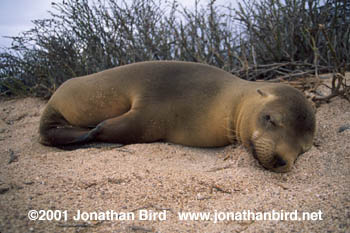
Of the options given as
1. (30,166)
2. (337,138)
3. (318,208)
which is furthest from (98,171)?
(337,138)

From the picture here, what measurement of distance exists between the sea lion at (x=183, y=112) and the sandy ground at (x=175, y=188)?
142 millimetres

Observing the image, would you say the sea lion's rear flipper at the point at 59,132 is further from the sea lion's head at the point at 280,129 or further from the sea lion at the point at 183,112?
the sea lion's head at the point at 280,129

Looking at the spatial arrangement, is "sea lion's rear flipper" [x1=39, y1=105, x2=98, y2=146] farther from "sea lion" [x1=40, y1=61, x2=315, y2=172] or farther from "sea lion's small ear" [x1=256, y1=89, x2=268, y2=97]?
"sea lion's small ear" [x1=256, y1=89, x2=268, y2=97]

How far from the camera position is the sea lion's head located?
2086mm

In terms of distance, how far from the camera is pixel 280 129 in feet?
7.19

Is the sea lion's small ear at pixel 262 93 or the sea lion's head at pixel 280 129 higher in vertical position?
the sea lion's small ear at pixel 262 93

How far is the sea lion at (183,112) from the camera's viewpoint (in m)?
2.23

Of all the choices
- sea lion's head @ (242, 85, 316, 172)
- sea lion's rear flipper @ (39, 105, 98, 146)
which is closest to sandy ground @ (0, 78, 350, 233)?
sea lion's head @ (242, 85, 316, 172)

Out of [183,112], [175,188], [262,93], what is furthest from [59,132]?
[262,93]

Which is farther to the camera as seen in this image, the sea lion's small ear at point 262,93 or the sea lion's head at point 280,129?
the sea lion's small ear at point 262,93

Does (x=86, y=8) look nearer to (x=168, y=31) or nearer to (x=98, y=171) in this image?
(x=168, y=31)

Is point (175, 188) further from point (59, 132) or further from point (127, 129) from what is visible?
point (59, 132)

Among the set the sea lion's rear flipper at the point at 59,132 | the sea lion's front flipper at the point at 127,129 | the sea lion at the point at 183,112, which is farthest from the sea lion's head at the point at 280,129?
the sea lion's rear flipper at the point at 59,132

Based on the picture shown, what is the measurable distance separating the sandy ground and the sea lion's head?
95 millimetres
